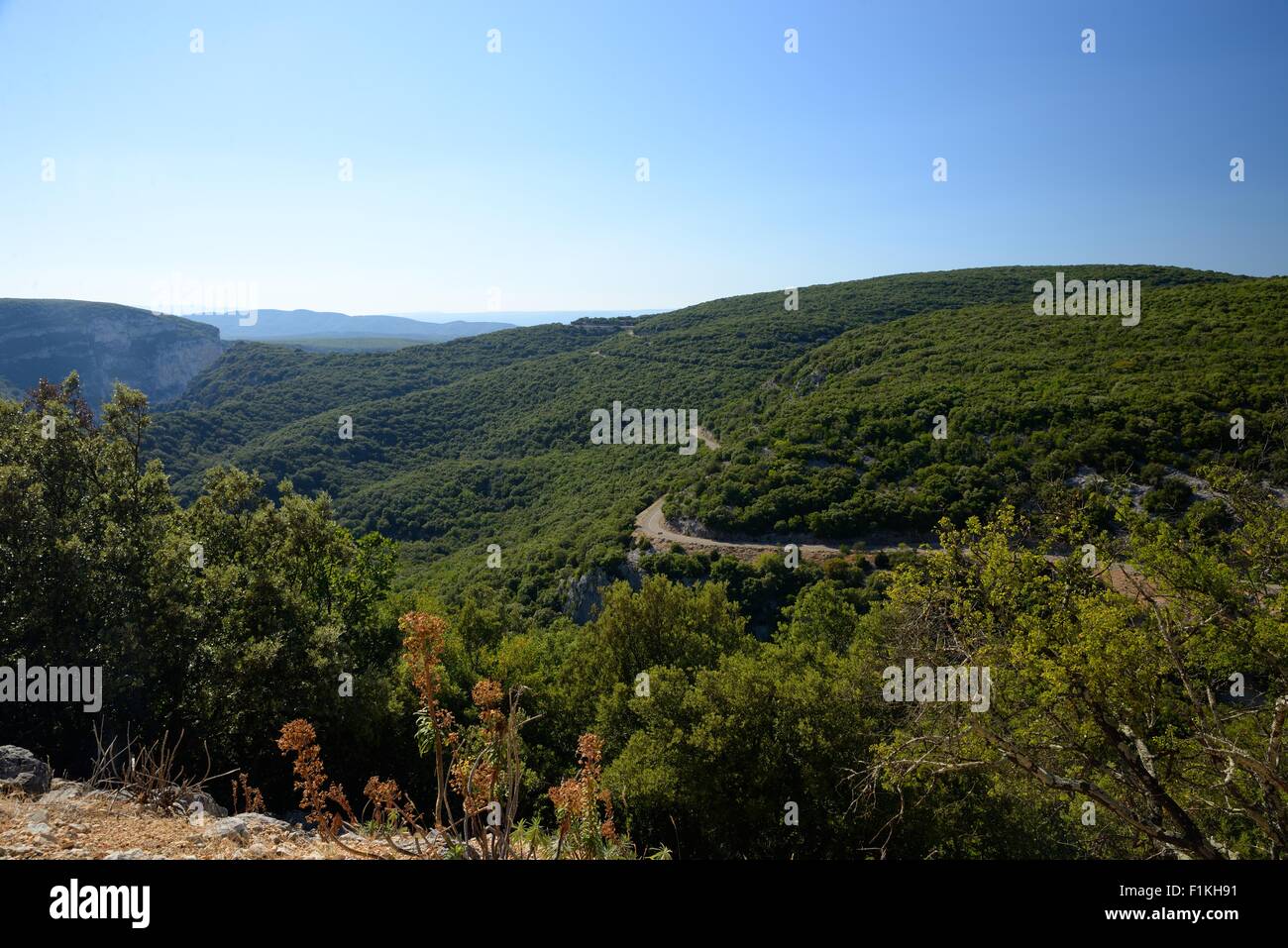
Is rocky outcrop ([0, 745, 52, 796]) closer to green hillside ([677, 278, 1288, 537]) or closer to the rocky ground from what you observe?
the rocky ground

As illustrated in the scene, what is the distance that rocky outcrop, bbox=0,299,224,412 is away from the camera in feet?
451

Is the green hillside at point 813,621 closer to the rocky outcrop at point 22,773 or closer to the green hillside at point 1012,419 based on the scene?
the green hillside at point 1012,419

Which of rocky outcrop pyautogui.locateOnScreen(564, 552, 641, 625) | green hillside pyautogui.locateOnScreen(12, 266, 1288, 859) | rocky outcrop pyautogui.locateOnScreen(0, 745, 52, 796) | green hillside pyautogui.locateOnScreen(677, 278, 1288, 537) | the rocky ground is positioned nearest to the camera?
the rocky ground

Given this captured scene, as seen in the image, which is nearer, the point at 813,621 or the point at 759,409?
the point at 813,621

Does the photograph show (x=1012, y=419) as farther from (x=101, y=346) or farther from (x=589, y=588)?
(x=101, y=346)

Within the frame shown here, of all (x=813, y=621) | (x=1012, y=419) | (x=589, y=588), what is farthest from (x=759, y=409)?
(x=813, y=621)

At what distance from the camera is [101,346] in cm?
15750

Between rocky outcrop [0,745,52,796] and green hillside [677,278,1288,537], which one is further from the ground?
green hillside [677,278,1288,537]

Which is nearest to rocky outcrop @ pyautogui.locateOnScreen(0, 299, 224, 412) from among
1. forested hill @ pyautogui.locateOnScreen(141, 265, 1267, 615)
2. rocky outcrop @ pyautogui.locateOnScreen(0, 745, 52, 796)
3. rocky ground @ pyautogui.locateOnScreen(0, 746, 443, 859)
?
forested hill @ pyautogui.locateOnScreen(141, 265, 1267, 615)

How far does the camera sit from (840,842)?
11.7m

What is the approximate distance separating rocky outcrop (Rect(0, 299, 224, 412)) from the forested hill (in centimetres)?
5989

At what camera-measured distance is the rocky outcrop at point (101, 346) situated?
451 feet

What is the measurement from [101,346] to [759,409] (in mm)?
183761

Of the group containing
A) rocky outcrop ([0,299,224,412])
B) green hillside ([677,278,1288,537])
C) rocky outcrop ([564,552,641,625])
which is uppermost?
rocky outcrop ([0,299,224,412])
